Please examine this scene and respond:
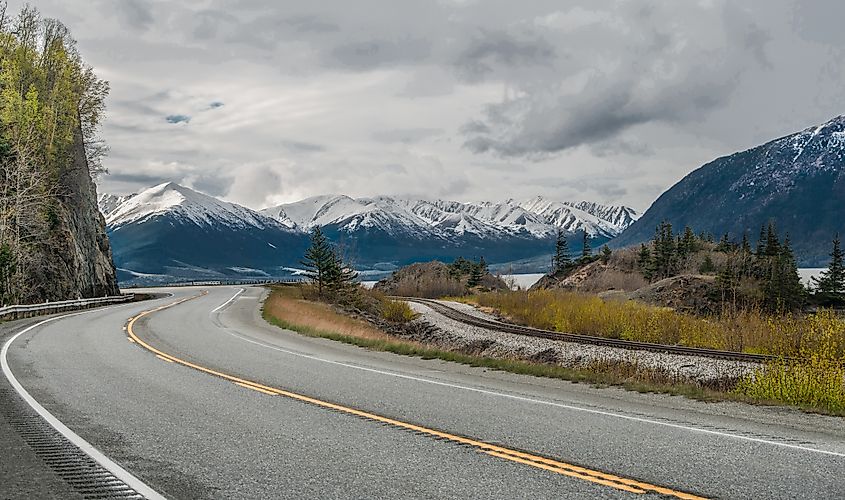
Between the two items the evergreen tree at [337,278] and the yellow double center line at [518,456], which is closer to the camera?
the yellow double center line at [518,456]

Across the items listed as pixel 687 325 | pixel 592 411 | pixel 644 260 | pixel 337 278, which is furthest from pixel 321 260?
A: pixel 592 411

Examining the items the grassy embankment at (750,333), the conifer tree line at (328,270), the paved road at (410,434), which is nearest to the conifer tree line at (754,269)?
the grassy embankment at (750,333)

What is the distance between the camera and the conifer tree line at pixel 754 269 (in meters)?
66.4

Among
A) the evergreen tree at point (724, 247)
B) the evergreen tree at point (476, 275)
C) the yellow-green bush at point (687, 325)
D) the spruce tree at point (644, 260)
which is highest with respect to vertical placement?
the evergreen tree at point (724, 247)

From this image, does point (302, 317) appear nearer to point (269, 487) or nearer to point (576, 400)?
point (576, 400)

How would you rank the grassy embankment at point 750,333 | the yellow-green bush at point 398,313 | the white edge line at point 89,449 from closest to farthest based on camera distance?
1. the white edge line at point 89,449
2. the grassy embankment at point 750,333
3. the yellow-green bush at point 398,313

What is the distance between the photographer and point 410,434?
9.04 metres

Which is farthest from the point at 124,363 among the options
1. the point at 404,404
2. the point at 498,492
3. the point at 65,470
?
the point at 498,492

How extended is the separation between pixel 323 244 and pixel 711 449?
55629 millimetres

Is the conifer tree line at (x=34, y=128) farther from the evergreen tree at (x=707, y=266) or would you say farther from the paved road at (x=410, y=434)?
the evergreen tree at (x=707, y=266)

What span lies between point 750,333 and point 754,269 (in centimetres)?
5364

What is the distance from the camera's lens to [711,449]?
8188mm

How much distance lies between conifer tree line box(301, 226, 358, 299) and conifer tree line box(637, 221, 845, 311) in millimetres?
31228

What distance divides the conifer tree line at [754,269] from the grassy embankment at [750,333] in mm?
17778
